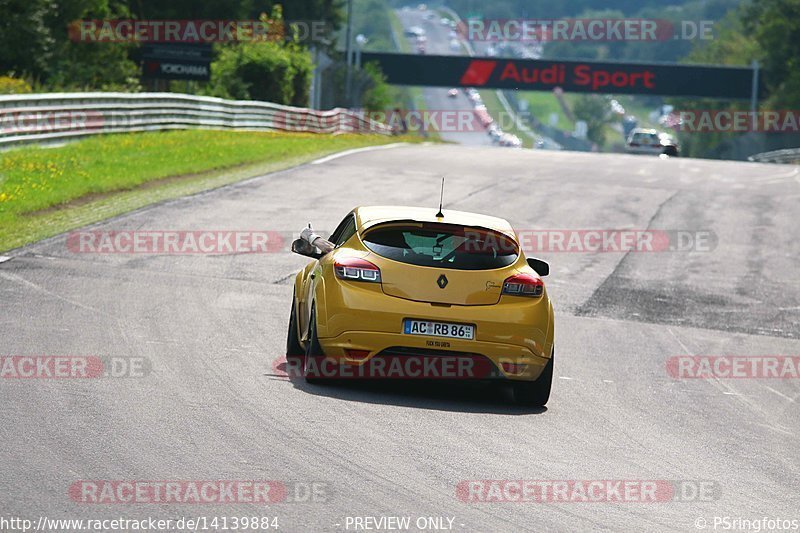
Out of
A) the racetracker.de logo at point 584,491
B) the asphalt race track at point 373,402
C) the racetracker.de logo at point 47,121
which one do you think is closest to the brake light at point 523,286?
the asphalt race track at point 373,402

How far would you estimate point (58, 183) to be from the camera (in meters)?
22.2

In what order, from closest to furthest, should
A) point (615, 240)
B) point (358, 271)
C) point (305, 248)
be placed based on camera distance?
point (358, 271) → point (305, 248) → point (615, 240)

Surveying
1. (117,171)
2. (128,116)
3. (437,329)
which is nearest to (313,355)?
(437,329)

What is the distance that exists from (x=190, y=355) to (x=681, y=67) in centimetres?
7275

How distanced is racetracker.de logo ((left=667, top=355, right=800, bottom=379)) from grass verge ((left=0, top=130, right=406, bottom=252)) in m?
8.02

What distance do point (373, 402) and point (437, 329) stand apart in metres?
0.70

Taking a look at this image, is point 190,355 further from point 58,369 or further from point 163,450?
point 163,450

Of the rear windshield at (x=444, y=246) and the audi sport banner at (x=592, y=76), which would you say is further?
the audi sport banner at (x=592, y=76)

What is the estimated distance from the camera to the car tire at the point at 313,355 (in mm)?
10172

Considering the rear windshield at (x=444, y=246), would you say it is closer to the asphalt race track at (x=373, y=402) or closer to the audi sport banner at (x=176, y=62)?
the asphalt race track at (x=373, y=402)

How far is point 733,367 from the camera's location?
13.3 m

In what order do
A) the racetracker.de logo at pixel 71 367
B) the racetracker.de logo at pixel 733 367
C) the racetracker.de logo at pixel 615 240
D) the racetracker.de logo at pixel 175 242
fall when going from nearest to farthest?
the racetracker.de logo at pixel 71 367 → the racetracker.de logo at pixel 733 367 → the racetracker.de logo at pixel 175 242 → the racetracker.de logo at pixel 615 240

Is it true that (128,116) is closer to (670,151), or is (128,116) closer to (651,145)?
(651,145)

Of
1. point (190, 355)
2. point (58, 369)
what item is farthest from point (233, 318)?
point (58, 369)
